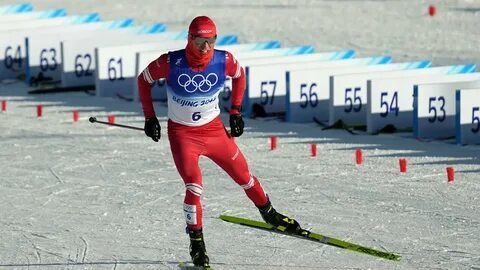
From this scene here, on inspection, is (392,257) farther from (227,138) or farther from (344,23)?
(344,23)

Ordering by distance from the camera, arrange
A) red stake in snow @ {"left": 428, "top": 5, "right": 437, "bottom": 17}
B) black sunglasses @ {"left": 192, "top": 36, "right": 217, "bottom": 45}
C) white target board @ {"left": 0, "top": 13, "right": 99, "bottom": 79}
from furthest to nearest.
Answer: red stake in snow @ {"left": 428, "top": 5, "right": 437, "bottom": 17} < white target board @ {"left": 0, "top": 13, "right": 99, "bottom": 79} < black sunglasses @ {"left": 192, "top": 36, "right": 217, "bottom": 45}

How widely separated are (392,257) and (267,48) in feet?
36.1

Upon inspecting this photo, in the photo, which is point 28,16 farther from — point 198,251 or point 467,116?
point 198,251

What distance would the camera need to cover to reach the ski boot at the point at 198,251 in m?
12.1

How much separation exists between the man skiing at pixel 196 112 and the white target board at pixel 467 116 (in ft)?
20.2

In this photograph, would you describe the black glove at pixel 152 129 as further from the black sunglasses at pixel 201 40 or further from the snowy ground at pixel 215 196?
the snowy ground at pixel 215 196

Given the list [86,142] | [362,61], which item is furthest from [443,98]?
[86,142]

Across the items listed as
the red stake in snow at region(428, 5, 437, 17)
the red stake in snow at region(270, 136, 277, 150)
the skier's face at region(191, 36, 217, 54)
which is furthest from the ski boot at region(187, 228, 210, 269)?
the red stake in snow at region(428, 5, 437, 17)

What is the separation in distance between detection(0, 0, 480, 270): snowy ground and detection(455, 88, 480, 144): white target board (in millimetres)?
210

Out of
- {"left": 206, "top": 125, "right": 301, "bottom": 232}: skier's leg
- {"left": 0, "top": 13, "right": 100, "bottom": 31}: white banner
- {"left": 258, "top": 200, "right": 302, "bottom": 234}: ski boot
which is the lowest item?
{"left": 258, "top": 200, "right": 302, "bottom": 234}: ski boot

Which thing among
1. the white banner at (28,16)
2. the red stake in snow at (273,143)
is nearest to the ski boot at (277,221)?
the red stake in snow at (273,143)

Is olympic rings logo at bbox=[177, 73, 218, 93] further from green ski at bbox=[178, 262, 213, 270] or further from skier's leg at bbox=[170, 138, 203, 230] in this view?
green ski at bbox=[178, 262, 213, 270]

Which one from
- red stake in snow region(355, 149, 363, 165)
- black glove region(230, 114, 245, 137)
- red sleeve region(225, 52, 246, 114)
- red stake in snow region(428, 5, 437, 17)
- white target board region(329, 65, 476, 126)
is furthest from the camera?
red stake in snow region(428, 5, 437, 17)

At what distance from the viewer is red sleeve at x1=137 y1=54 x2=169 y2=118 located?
12156 millimetres
